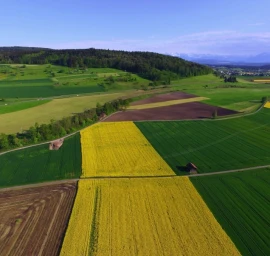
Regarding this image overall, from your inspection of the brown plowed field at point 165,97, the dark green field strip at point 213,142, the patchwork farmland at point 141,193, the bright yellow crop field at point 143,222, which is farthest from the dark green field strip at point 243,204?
the brown plowed field at point 165,97

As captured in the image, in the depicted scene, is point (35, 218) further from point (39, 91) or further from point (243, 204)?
point (39, 91)

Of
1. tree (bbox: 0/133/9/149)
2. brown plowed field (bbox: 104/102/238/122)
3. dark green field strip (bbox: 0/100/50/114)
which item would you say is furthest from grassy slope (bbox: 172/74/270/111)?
tree (bbox: 0/133/9/149)

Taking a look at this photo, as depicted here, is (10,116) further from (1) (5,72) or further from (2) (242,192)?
(1) (5,72)

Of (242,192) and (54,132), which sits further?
(54,132)

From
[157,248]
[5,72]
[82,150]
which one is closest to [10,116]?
[82,150]

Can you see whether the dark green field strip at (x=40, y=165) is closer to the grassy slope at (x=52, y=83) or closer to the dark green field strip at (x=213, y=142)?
the dark green field strip at (x=213, y=142)
